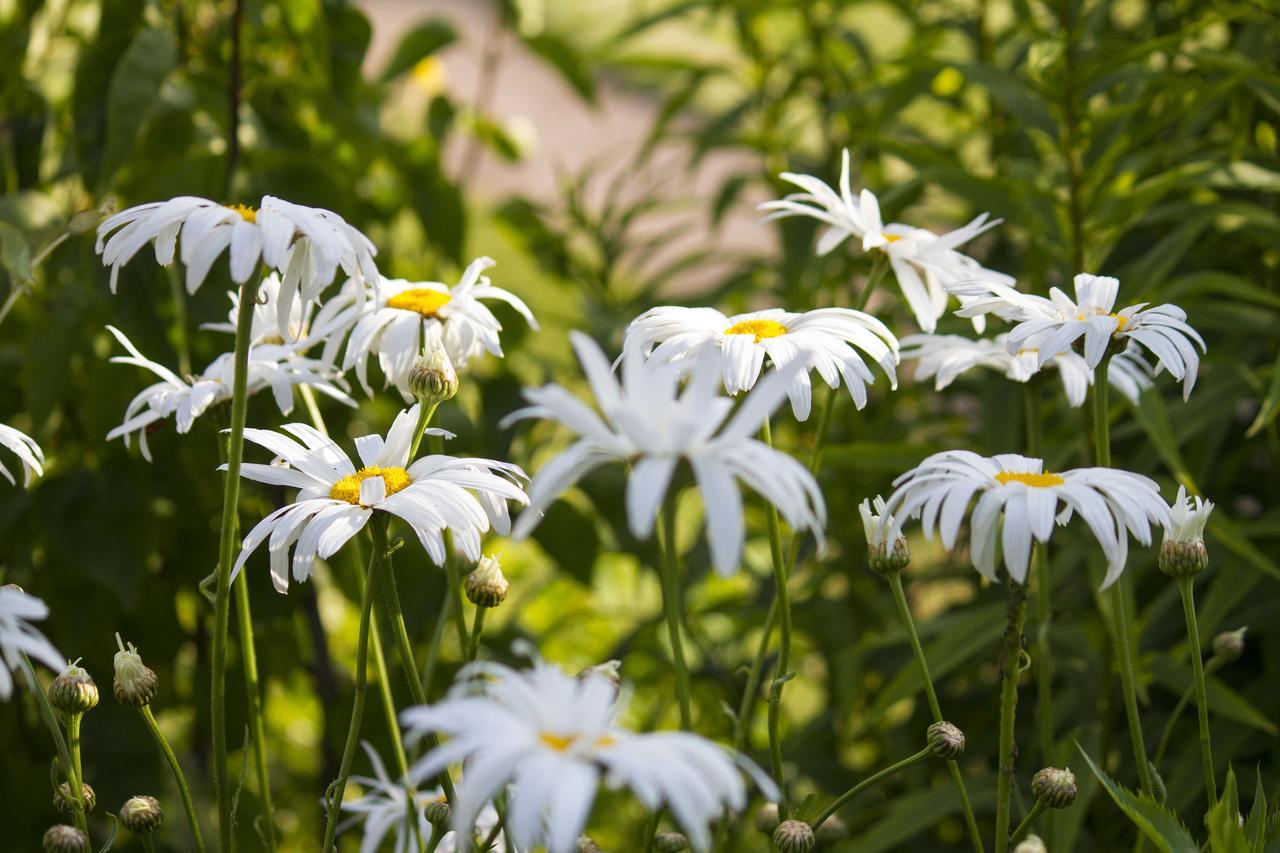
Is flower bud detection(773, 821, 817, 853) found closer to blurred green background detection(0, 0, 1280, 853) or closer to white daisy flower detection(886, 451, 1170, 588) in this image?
white daisy flower detection(886, 451, 1170, 588)

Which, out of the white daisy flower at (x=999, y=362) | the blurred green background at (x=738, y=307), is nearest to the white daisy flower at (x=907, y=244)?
the white daisy flower at (x=999, y=362)

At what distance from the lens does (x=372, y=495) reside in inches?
16.1

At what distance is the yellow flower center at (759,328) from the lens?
19.1 inches

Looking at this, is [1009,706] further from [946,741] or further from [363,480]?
[363,480]

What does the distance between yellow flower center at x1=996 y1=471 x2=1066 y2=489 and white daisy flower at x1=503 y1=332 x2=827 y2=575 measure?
0.39 feet

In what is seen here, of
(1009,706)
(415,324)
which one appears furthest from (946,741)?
(415,324)

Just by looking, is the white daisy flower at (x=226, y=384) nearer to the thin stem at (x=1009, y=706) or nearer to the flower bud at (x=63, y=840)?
the flower bud at (x=63, y=840)

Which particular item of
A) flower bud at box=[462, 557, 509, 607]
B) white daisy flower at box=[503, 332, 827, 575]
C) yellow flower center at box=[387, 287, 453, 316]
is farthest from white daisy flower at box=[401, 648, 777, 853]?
yellow flower center at box=[387, 287, 453, 316]

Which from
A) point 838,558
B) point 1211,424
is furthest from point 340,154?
point 1211,424

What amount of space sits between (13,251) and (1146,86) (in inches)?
25.7

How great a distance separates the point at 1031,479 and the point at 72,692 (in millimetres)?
329

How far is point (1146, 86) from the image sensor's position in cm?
79

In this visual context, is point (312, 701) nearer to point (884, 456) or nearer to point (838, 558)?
point (838, 558)

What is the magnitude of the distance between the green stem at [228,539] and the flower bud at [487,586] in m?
0.09
